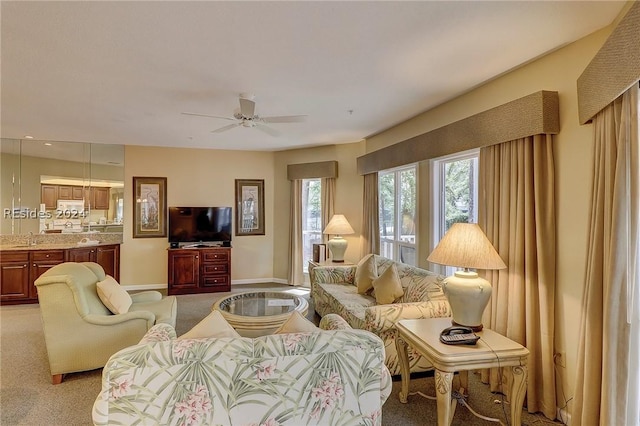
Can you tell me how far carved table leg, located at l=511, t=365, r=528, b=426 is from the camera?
6.55 ft

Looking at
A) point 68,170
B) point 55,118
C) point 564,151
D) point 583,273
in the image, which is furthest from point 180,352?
point 68,170

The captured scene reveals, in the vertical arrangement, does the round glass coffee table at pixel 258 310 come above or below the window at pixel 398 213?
below

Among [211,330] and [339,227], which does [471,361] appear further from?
[339,227]

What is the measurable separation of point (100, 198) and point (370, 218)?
5049 mm

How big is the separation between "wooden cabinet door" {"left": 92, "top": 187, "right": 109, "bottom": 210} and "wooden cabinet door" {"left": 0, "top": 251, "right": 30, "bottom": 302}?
1.31m

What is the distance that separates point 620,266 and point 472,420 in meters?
1.43

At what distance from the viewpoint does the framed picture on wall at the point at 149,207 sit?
614 centimetres

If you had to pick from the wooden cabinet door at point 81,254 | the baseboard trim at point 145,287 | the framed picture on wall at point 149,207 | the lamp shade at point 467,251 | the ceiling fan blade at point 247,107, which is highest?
the ceiling fan blade at point 247,107

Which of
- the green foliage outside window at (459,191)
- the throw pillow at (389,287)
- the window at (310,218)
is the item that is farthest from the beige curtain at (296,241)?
the green foliage outside window at (459,191)

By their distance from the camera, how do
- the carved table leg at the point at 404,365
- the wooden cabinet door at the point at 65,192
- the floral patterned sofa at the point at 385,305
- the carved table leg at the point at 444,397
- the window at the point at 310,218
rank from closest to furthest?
the carved table leg at the point at 444,397 → the carved table leg at the point at 404,365 → the floral patterned sofa at the point at 385,305 → the wooden cabinet door at the point at 65,192 → the window at the point at 310,218

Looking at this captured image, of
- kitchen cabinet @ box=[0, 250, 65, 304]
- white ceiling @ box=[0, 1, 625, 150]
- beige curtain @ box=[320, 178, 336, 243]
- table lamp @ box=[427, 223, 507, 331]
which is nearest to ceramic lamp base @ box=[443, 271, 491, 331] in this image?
table lamp @ box=[427, 223, 507, 331]

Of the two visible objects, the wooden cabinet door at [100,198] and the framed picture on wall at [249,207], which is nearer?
the wooden cabinet door at [100,198]

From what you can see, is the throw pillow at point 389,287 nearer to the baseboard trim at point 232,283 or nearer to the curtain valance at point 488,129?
the curtain valance at point 488,129

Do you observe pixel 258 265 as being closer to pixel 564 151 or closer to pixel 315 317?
pixel 315 317
